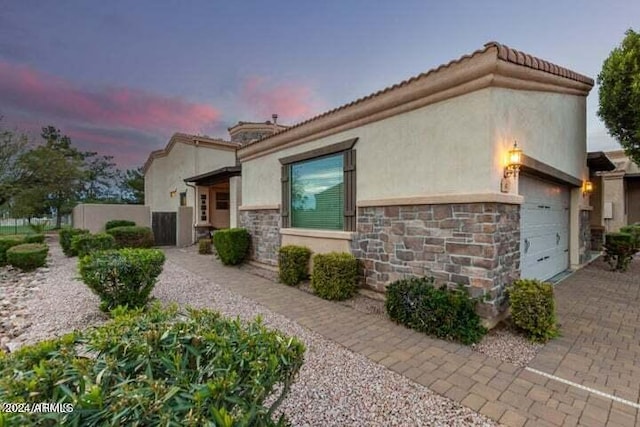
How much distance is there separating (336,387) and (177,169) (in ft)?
58.7

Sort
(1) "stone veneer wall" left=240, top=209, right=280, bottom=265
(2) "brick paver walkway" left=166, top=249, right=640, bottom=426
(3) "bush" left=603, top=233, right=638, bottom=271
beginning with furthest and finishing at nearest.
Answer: (1) "stone veneer wall" left=240, top=209, right=280, bottom=265 → (3) "bush" left=603, top=233, right=638, bottom=271 → (2) "brick paver walkway" left=166, top=249, right=640, bottom=426

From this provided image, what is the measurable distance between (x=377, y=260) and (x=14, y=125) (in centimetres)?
2248

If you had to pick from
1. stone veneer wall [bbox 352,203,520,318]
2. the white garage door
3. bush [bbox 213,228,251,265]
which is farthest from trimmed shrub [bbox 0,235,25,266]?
the white garage door

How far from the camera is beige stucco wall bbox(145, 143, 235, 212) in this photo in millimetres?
15453

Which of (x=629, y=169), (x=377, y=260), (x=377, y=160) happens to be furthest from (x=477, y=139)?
(x=629, y=169)

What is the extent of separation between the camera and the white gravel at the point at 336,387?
104 inches

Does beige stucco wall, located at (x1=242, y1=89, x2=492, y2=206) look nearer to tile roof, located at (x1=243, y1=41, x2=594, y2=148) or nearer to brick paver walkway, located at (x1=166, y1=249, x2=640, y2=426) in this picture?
tile roof, located at (x1=243, y1=41, x2=594, y2=148)

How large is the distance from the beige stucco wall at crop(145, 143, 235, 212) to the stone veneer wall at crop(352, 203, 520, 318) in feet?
37.4

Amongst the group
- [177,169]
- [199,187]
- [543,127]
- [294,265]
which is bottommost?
[294,265]

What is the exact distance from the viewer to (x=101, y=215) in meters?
15.8

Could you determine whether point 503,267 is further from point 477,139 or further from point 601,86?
point 601,86

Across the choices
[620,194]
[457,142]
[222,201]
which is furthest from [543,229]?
[222,201]

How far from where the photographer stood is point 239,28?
8.64 m

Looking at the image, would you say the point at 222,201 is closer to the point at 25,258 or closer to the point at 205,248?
the point at 205,248
